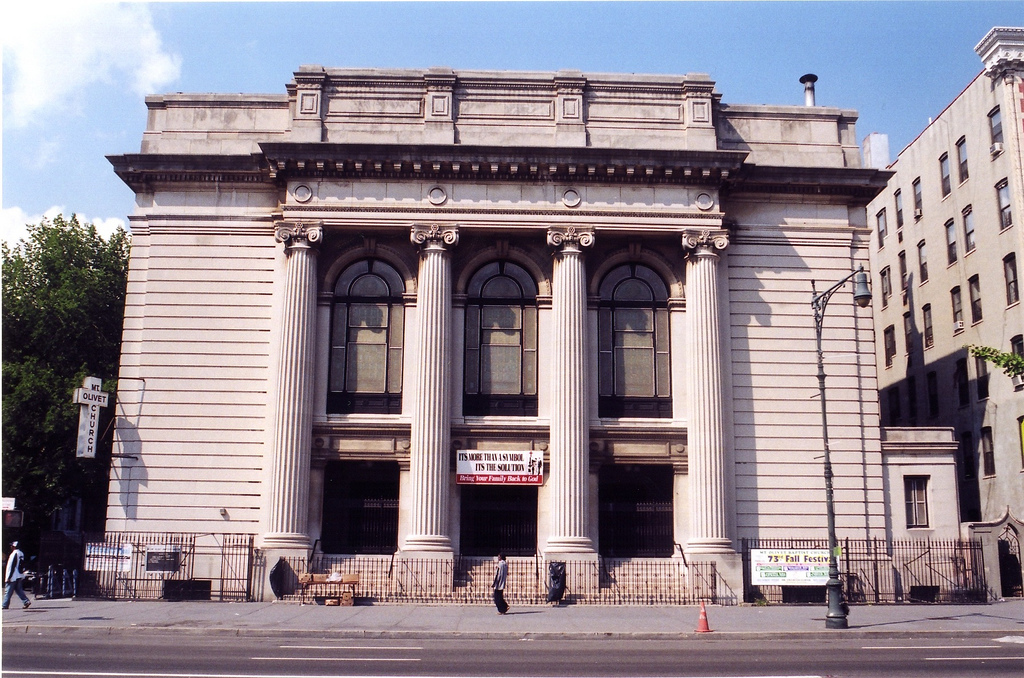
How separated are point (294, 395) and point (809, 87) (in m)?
23.6

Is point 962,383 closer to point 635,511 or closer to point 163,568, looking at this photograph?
point 635,511

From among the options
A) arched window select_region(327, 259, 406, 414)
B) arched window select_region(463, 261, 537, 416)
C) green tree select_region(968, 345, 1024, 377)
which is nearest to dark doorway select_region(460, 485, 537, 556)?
arched window select_region(463, 261, 537, 416)

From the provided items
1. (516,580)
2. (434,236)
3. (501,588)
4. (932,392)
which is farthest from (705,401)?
(932,392)

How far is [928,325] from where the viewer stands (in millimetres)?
48938

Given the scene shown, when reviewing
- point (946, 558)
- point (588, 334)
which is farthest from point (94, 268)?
point (946, 558)

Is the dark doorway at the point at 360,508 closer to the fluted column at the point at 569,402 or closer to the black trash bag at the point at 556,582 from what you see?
the fluted column at the point at 569,402

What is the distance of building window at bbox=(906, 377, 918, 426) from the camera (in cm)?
4988

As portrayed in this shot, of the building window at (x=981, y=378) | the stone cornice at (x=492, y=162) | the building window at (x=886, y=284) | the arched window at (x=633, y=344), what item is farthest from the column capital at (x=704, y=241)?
the building window at (x=886, y=284)

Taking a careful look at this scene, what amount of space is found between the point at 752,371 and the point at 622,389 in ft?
15.2

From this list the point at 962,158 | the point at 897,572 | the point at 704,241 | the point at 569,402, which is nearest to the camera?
the point at 569,402

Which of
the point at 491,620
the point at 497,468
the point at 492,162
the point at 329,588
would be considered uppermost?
the point at 492,162

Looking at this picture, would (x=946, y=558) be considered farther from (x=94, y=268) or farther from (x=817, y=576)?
(x=94, y=268)

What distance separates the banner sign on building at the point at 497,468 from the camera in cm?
3269

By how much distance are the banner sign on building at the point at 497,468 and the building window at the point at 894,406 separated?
2788 cm
